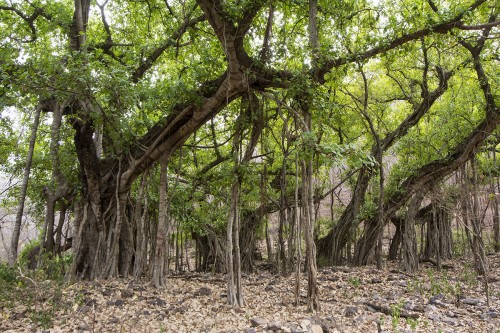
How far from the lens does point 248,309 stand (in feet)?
16.2

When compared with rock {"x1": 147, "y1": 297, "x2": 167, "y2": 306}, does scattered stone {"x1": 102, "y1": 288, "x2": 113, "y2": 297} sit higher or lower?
higher

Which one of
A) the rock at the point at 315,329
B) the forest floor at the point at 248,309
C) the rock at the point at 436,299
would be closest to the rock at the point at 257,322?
the forest floor at the point at 248,309

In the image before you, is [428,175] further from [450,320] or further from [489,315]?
[450,320]

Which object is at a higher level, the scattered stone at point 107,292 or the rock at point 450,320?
the scattered stone at point 107,292

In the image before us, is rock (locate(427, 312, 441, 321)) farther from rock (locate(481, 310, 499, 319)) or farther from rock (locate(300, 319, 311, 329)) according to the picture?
rock (locate(300, 319, 311, 329))

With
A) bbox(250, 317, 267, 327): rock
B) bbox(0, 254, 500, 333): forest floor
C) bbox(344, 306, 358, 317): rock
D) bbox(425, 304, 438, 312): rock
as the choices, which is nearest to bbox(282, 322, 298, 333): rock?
bbox(0, 254, 500, 333): forest floor

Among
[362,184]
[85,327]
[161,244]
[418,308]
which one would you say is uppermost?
[362,184]

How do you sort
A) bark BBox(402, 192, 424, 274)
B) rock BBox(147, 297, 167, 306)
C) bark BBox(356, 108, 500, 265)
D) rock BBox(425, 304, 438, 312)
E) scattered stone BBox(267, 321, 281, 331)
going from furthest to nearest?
bark BBox(402, 192, 424, 274) < bark BBox(356, 108, 500, 265) < rock BBox(147, 297, 167, 306) < rock BBox(425, 304, 438, 312) < scattered stone BBox(267, 321, 281, 331)

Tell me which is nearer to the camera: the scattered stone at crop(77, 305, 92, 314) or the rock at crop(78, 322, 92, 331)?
the rock at crop(78, 322, 92, 331)

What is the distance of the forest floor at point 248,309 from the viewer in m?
4.04

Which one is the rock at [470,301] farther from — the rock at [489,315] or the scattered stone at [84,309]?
the scattered stone at [84,309]

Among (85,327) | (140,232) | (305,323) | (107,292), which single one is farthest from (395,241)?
(85,327)

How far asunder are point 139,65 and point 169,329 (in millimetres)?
4843

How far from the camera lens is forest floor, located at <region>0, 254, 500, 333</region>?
4043 millimetres
